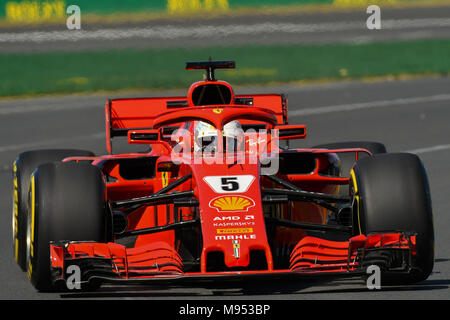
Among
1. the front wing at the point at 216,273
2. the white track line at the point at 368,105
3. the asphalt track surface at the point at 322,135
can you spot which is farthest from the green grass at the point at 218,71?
the front wing at the point at 216,273

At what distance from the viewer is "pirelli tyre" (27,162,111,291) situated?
7.02 metres

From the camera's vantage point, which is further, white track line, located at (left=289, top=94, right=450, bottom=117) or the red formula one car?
white track line, located at (left=289, top=94, right=450, bottom=117)

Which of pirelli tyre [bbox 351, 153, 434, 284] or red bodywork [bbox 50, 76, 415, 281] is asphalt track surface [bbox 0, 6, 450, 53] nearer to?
red bodywork [bbox 50, 76, 415, 281]

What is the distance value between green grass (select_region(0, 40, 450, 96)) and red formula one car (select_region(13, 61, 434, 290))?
1549cm

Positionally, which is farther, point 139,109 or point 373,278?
point 139,109

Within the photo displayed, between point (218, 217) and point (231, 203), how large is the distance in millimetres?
153

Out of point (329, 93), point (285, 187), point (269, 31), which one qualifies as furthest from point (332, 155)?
point (269, 31)

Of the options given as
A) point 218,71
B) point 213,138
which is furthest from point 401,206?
point 218,71

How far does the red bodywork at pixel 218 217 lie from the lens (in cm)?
688

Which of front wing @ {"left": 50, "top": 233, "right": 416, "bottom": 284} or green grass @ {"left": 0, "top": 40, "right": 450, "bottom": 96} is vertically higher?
green grass @ {"left": 0, "top": 40, "right": 450, "bottom": 96}

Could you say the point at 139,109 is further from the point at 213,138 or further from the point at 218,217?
the point at 218,217

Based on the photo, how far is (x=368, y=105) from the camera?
66.8 ft

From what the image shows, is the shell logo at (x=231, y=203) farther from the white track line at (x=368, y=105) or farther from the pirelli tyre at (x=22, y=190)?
the white track line at (x=368, y=105)

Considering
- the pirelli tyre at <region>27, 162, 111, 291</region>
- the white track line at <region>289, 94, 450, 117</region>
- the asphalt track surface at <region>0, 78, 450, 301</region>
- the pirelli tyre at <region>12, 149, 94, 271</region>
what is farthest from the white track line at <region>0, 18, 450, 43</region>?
the pirelli tyre at <region>27, 162, 111, 291</region>
